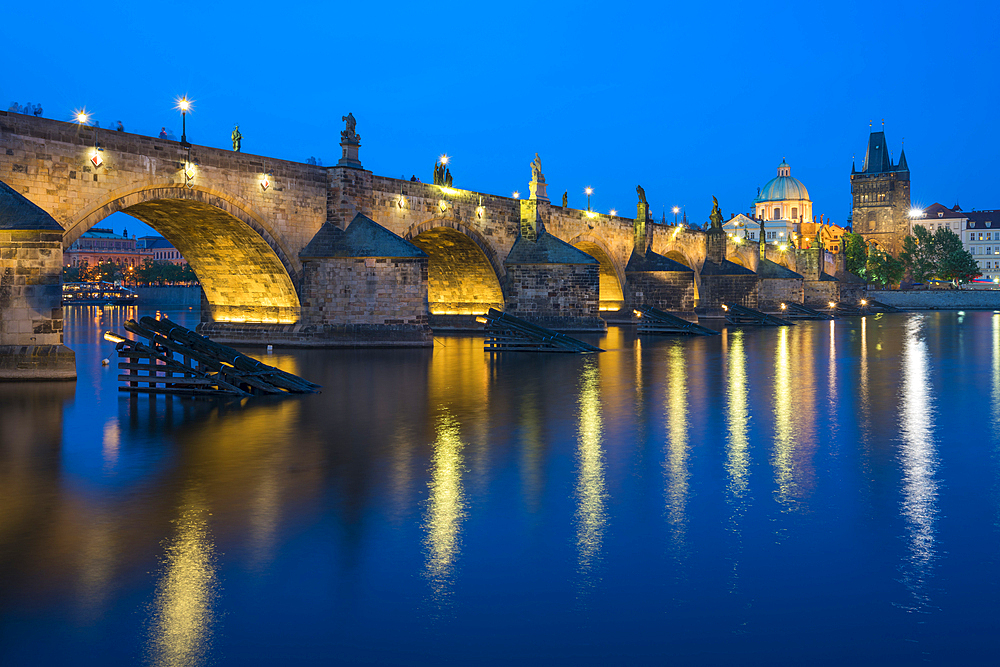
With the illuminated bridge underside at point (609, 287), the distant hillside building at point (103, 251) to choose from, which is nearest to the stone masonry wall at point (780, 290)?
the illuminated bridge underside at point (609, 287)

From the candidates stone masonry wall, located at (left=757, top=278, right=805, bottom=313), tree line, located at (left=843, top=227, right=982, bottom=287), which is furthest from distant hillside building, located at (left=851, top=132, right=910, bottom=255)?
stone masonry wall, located at (left=757, top=278, right=805, bottom=313)

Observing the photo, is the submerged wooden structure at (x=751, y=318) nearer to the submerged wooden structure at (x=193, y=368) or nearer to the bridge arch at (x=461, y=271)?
the bridge arch at (x=461, y=271)

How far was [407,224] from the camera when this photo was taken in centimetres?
3241

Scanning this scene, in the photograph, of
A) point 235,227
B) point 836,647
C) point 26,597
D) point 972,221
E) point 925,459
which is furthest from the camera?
point 972,221

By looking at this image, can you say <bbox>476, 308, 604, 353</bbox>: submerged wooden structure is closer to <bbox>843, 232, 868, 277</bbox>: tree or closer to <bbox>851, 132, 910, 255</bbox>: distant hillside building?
<bbox>843, 232, 868, 277</bbox>: tree

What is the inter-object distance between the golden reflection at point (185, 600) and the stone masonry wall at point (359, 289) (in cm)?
2138

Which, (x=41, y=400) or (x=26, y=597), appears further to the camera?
(x=41, y=400)

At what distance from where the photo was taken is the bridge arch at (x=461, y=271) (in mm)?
37166

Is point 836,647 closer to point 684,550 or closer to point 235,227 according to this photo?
point 684,550

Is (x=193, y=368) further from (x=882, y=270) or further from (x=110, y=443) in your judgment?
(x=882, y=270)

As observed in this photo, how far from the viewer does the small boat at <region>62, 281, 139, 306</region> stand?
95250 mm

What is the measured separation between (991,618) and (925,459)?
4.98 metres

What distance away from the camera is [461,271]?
4031cm

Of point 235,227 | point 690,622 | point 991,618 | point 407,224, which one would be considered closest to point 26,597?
point 690,622
